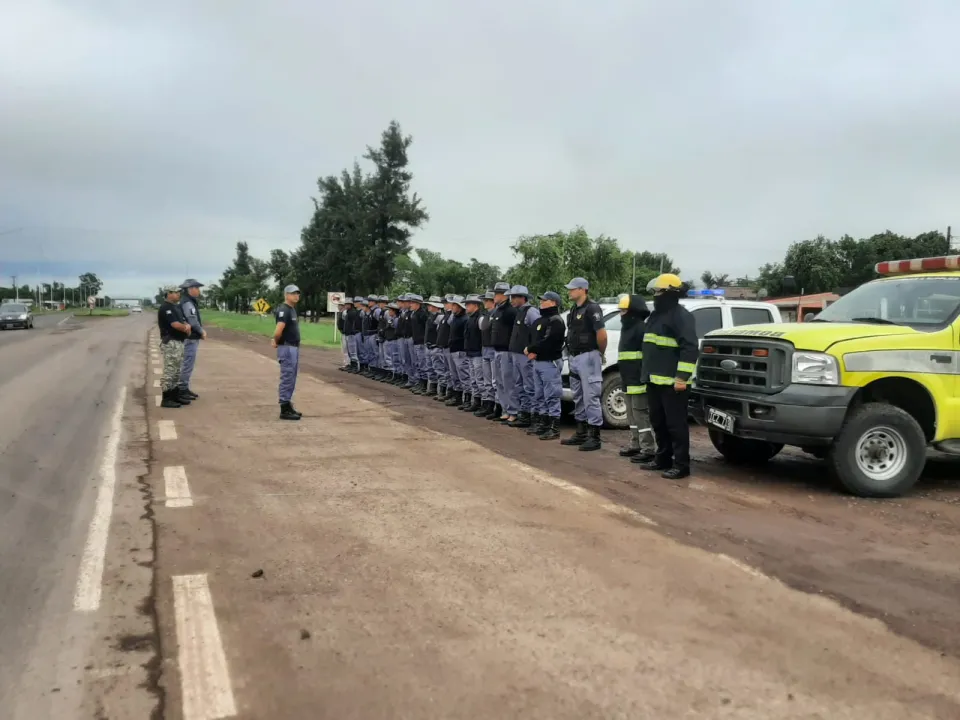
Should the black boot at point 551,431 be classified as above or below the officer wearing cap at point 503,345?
below

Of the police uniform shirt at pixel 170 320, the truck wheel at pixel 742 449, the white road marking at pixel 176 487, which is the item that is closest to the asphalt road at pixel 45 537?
the white road marking at pixel 176 487

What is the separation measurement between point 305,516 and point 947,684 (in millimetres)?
4232

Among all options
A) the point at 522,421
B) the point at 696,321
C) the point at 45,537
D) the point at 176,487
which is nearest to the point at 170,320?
the point at 522,421

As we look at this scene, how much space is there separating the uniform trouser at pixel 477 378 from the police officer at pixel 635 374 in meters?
4.01

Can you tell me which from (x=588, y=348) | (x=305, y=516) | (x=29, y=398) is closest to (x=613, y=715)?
(x=305, y=516)

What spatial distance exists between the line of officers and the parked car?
69 centimetres

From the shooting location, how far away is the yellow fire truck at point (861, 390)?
264 inches

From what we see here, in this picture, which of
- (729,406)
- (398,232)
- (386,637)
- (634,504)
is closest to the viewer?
(386,637)

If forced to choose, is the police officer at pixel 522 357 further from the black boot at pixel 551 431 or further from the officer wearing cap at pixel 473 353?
the officer wearing cap at pixel 473 353

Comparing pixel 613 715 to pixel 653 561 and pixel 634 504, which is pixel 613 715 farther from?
pixel 634 504

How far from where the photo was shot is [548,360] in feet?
33.0

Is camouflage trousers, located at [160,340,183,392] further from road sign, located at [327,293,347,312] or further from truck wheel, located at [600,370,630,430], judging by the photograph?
road sign, located at [327,293,347,312]

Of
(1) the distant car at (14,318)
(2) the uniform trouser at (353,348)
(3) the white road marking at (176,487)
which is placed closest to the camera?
(3) the white road marking at (176,487)

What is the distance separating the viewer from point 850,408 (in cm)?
689
